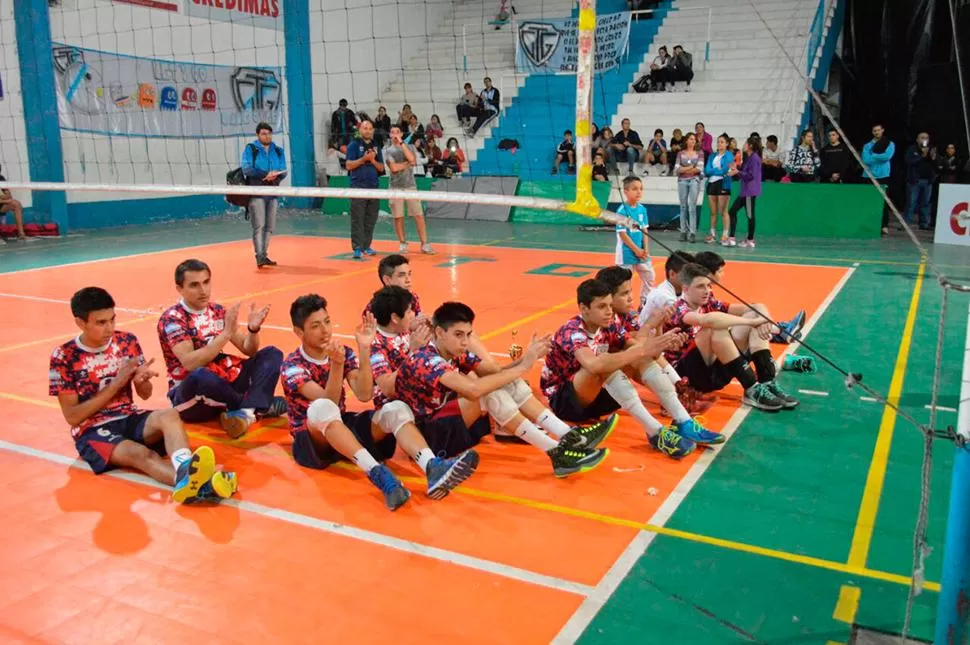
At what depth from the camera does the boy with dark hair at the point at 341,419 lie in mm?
3734

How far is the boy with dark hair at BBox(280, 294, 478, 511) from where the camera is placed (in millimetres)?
3734

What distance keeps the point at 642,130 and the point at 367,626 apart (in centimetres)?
1560

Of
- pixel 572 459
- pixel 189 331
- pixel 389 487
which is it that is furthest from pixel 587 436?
pixel 189 331

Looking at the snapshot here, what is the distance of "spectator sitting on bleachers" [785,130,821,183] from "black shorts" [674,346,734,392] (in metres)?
10.0

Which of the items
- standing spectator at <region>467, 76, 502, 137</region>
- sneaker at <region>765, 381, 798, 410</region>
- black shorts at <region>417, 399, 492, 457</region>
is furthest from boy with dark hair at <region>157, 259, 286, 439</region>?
standing spectator at <region>467, 76, 502, 137</region>

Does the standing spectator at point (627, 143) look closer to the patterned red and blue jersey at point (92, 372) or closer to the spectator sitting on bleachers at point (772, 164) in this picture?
the spectator sitting on bleachers at point (772, 164)

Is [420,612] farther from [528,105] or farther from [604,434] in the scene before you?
[528,105]

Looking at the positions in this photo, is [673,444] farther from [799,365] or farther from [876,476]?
[799,365]

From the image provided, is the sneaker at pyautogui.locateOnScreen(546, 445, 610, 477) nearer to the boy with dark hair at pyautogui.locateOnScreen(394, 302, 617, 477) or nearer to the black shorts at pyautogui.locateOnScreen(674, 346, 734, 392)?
the boy with dark hair at pyautogui.locateOnScreen(394, 302, 617, 477)

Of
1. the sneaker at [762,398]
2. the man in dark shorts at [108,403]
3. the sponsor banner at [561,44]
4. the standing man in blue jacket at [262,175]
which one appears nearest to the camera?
the man in dark shorts at [108,403]

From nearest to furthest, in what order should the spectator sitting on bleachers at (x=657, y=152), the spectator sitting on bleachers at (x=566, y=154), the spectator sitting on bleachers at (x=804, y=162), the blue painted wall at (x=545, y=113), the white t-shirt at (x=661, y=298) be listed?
the white t-shirt at (x=661, y=298)
the spectator sitting on bleachers at (x=804, y=162)
the spectator sitting on bleachers at (x=657, y=152)
the spectator sitting on bleachers at (x=566, y=154)
the blue painted wall at (x=545, y=113)

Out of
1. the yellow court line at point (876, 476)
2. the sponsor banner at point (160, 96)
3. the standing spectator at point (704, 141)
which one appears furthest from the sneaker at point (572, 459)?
the sponsor banner at point (160, 96)

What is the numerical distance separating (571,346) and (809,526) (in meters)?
1.46

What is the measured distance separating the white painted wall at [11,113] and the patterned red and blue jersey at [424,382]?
40.0 feet
